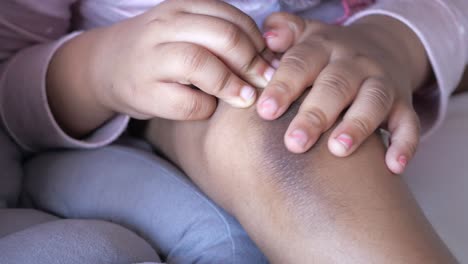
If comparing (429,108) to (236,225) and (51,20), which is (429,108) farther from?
(51,20)

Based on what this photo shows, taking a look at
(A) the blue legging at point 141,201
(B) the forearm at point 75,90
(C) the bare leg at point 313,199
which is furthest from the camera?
(B) the forearm at point 75,90

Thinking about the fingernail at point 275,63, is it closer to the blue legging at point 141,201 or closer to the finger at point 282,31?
the finger at point 282,31

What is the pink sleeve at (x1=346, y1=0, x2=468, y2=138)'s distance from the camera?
0.65m

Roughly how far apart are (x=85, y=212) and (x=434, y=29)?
0.45 m

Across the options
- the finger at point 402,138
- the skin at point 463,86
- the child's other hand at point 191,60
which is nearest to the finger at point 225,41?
the child's other hand at point 191,60

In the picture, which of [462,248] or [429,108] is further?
[429,108]

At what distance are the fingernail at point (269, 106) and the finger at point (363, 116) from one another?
0.05 m

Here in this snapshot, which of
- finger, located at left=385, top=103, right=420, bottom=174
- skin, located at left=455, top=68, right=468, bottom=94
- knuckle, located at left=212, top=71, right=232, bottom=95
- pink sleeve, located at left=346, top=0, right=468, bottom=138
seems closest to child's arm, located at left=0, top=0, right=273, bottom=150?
knuckle, located at left=212, top=71, right=232, bottom=95

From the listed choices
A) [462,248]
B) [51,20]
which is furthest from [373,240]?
[51,20]

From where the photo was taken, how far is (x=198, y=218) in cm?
52

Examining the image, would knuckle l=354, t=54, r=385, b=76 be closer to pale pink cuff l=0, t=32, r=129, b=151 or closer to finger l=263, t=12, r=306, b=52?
finger l=263, t=12, r=306, b=52

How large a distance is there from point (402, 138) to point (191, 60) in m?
0.19

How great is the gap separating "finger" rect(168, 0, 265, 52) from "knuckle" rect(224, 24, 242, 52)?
0.7 inches

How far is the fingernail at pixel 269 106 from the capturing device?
17.1 inches
